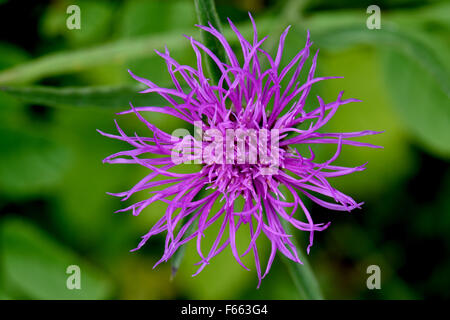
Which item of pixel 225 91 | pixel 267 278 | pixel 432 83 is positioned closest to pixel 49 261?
pixel 267 278

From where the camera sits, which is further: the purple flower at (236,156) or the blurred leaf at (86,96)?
the blurred leaf at (86,96)

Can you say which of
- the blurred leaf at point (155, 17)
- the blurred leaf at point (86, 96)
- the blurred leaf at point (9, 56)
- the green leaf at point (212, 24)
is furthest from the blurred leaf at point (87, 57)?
the green leaf at point (212, 24)

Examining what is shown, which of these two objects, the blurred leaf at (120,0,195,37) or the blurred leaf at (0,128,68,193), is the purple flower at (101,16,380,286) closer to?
the blurred leaf at (120,0,195,37)

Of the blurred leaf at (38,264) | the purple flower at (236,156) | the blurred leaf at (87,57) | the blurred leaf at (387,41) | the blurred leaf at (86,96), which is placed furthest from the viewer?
the blurred leaf at (38,264)

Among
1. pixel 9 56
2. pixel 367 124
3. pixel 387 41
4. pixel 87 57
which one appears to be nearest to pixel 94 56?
pixel 87 57

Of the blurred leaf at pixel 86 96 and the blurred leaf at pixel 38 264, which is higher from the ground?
the blurred leaf at pixel 86 96

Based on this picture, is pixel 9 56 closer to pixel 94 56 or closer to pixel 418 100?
pixel 94 56

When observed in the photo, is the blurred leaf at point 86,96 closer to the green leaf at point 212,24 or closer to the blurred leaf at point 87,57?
the green leaf at point 212,24

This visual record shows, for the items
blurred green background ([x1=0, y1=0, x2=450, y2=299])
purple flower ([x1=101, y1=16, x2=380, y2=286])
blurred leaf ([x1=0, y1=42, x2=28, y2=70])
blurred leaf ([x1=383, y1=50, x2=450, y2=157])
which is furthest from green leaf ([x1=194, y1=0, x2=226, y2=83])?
blurred leaf ([x1=0, y1=42, x2=28, y2=70])
